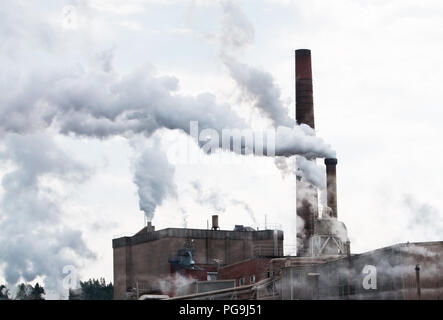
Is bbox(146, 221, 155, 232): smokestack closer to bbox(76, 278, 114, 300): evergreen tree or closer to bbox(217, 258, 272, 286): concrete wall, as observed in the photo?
bbox(217, 258, 272, 286): concrete wall

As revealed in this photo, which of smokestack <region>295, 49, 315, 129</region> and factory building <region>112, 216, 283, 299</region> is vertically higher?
smokestack <region>295, 49, 315, 129</region>

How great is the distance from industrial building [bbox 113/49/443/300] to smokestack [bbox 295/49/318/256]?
9cm

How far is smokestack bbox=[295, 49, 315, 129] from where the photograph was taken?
309ft

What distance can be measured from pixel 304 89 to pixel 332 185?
8923 millimetres

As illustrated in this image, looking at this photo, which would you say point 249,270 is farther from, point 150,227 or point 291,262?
point 150,227

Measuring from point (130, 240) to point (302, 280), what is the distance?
46523 mm

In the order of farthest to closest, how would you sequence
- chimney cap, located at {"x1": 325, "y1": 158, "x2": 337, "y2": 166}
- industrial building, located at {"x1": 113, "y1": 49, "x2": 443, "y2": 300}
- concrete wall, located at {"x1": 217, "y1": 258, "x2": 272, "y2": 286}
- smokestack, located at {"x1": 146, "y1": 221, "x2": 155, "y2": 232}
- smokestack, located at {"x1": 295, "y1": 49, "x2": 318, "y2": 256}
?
smokestack, located at {"x1": 146, "y1": 221, "x2": 155, "y2": 232}
concrete wall, located at {"x1": 217, "y1": 258, "x2": 272, "y2": 286}
smokestack, located at {"x1": 295, "y1": 49, "x2": 318, "y2": 256}
chimney cap, located at {"x1": 325, "y1": 158, "x2": 337, "y2": 166}
industrial building, located at {"x1": 113, "y1": 49, "x2": 443, "y2": 300}

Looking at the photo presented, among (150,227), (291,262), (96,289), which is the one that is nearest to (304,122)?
(291,262)

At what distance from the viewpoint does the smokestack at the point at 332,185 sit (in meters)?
93.8

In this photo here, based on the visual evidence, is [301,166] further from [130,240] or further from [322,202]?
[130,240]

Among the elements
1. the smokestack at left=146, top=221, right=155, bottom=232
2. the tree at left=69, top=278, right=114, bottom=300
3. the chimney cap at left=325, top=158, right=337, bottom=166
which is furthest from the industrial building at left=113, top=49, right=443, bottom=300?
the tree at left=69, top=278, right=114, bottom=300

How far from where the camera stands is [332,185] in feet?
313

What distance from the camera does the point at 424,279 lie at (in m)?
63.7
